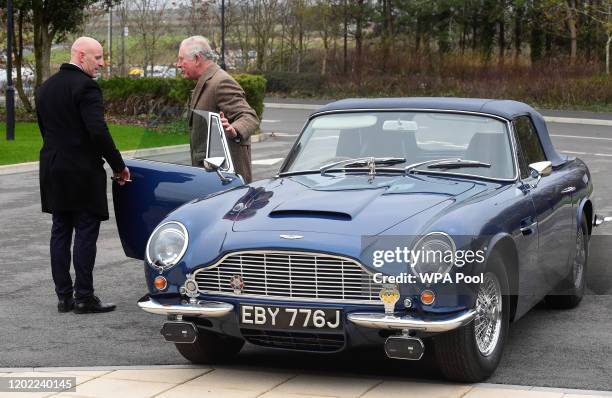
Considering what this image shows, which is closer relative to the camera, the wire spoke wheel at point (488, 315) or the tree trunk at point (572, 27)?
the wire spoke wheel at point (488, 315)

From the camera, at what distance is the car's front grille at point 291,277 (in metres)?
6.05

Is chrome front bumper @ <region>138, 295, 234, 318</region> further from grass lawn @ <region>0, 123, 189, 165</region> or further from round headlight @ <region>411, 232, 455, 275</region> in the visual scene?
grass lawn @ <region>0, 123, 189, 165</region>

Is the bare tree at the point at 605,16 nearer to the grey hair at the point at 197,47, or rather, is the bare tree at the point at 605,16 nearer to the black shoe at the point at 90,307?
the grey hair at the point at 197,47

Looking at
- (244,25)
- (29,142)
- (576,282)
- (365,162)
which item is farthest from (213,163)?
(244,25)

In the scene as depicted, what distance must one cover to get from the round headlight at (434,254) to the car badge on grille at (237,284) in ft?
2.99

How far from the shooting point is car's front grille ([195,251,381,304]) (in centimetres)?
605

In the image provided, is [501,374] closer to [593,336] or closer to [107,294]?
[593,336]

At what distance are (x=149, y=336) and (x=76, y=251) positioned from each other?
1.09m

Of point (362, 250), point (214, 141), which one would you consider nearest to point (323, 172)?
point (214, 141)

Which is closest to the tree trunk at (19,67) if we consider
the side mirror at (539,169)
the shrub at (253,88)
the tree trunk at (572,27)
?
the shrub at (253,88)

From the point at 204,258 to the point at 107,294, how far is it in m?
2.97

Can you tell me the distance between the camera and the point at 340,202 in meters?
6.64

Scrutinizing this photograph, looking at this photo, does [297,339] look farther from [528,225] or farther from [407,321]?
[528,225]

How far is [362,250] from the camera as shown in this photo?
608 centimetres
